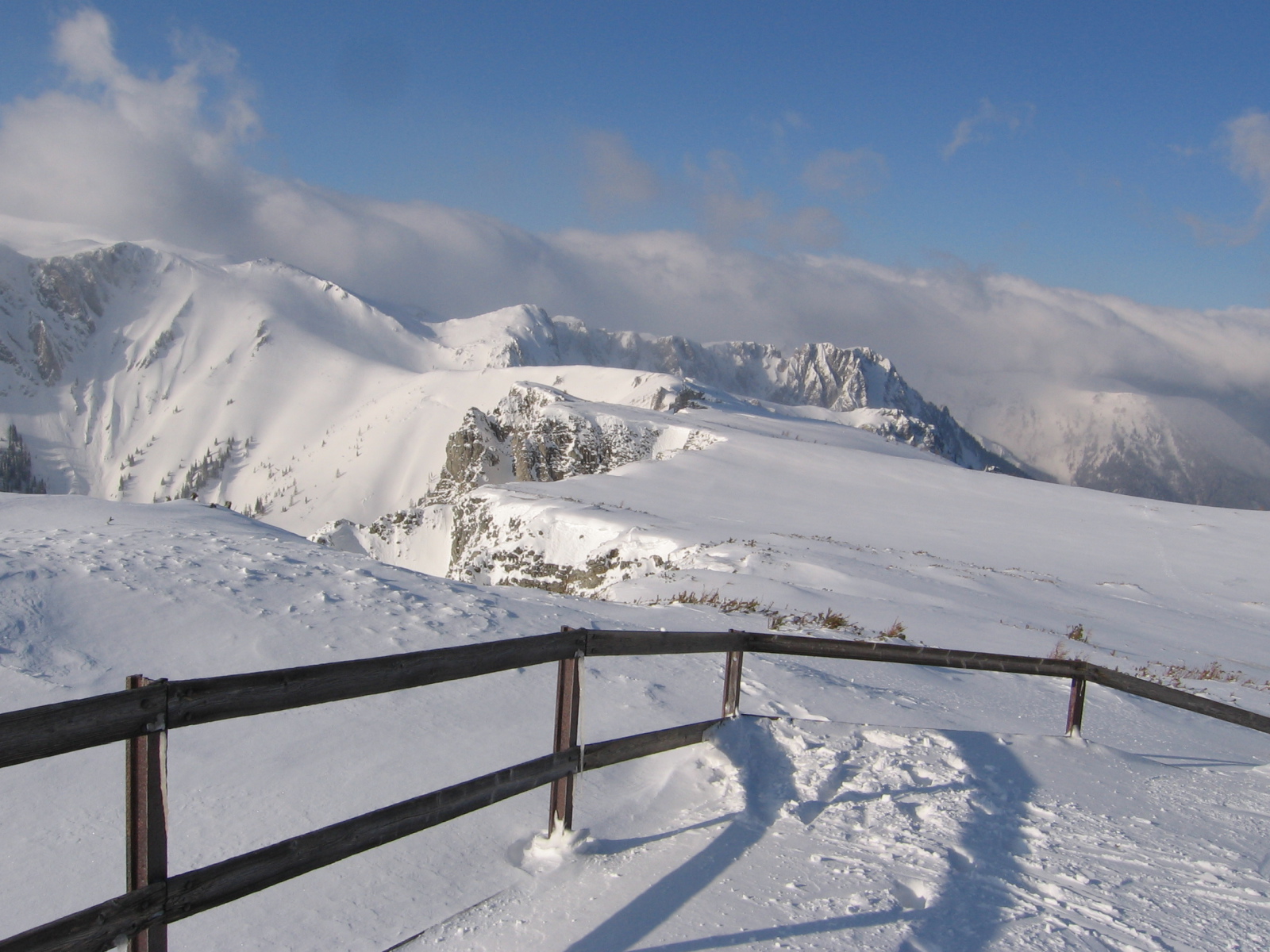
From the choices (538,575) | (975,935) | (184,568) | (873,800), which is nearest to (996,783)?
(873,800)

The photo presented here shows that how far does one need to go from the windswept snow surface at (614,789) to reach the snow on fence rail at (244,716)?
13.7 inches

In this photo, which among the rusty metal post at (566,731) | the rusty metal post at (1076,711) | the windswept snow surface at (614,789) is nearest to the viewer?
the windswept snow surface at (614,789)

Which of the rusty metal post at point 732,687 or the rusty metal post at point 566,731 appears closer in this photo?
the rusty metal post at point 566,731

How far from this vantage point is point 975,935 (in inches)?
147

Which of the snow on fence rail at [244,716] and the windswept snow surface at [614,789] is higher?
the snow on fence rail at [244,716]

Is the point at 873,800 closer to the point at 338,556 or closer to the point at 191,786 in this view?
the point at 191,786

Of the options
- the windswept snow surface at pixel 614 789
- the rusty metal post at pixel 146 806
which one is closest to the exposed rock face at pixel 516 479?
the windswept snow surface at pixel 614 789

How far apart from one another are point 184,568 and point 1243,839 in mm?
8895

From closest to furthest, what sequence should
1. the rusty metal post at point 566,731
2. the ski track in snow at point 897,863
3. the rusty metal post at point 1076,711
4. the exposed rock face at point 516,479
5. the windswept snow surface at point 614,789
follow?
the ski track in snow at point 897,863 → the windswept snow surface at point 614,789 → the rusty metal post at point 566,731 → the rusty metal post at point 1076,711 → the exposed rock face at point 516,479

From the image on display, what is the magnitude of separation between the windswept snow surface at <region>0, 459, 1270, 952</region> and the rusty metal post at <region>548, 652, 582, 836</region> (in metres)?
0.09

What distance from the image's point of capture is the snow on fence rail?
260 centimetres

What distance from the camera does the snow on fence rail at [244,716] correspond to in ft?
8.52

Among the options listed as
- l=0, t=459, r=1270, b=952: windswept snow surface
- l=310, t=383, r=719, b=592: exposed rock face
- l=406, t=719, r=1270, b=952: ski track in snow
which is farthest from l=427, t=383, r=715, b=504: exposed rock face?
l=406, t=719, r=1270, b=952: ski track in snow

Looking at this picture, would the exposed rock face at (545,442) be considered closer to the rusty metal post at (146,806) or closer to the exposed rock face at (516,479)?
the exposed rock face at (516,479)
